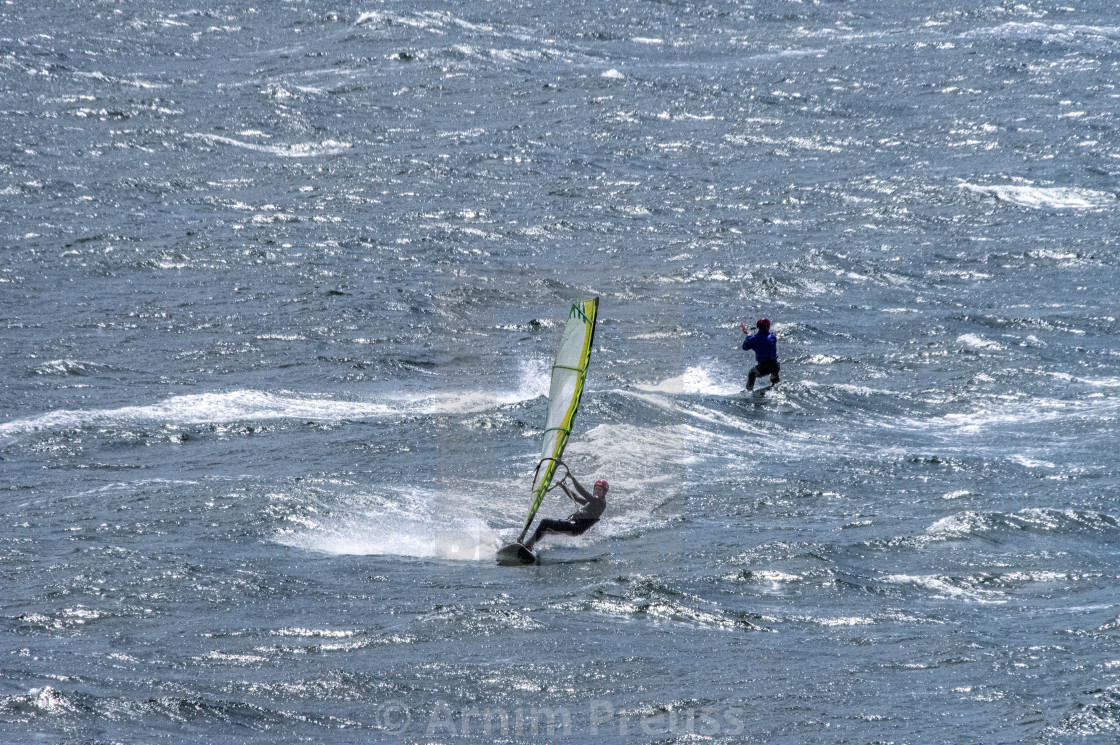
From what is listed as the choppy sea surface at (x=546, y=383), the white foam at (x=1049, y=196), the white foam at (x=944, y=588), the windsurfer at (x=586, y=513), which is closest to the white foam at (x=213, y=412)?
the choppy sea surface at (x=546, y=383)

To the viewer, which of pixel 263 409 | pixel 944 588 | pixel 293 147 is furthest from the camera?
pixel 293 147

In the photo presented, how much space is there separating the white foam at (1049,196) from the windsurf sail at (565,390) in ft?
69.1

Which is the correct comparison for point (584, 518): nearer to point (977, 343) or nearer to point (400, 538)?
point (400, 538)

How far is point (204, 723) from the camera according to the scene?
10688 mm

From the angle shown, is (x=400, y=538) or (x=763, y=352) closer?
(x=400, y=538)

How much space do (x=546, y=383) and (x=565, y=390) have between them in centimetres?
742

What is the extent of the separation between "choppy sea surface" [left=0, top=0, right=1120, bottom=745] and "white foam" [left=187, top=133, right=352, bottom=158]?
0.14m

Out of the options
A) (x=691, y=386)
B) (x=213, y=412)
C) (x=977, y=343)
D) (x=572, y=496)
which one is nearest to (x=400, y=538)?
(x=572, y=496)

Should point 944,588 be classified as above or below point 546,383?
above

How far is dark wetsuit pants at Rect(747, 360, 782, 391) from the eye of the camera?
21.8 meters

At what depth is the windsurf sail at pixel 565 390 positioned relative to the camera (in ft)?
48.9

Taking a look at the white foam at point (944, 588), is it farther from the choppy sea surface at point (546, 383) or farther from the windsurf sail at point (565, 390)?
the windsurf sail at point (565, 390)

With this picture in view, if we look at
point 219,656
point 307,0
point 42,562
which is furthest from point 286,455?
point 307,0

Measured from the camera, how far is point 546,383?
23.0m
